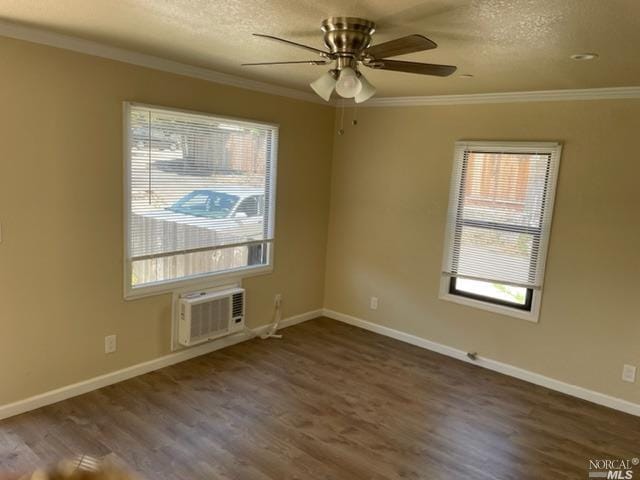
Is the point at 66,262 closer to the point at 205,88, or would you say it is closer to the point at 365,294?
the point at 205,88

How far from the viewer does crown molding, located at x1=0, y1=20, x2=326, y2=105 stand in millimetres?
A: 2768

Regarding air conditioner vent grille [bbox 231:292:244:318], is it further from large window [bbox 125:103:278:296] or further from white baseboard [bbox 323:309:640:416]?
white baseboard [bbox 323:309:640:416]

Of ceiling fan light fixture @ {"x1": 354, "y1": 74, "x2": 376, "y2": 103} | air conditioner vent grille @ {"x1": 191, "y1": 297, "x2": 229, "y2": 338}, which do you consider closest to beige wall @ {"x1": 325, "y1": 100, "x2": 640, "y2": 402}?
air conditioner vent grille @ {"x1": 191, "y1": 297, "x2": 229, "y2": 338}

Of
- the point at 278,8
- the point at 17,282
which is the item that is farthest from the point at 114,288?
the point at 278,8

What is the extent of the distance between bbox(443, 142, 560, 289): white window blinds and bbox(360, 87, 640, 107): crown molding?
371mm

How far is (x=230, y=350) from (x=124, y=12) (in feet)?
9.52

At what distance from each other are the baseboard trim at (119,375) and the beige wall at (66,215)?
50 mm

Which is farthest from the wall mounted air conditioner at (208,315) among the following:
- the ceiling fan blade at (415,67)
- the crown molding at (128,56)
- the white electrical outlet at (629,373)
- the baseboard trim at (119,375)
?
the white electrical outlet at (629,373)

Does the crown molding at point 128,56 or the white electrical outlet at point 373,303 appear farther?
the white electrical outlet at point 373,303

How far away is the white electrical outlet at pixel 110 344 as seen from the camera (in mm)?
3467

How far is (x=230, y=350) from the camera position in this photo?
4.30m

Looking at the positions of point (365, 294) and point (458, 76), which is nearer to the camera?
point (458, 76)

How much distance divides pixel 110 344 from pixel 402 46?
9.49 feet

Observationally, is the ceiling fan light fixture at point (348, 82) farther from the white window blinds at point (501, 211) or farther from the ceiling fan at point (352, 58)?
the white window blinds at point (501, 211)
